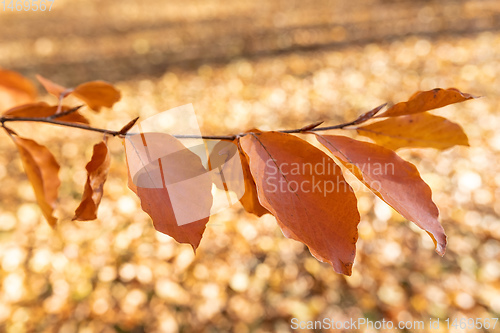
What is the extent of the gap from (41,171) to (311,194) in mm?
388

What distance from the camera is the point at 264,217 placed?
66.6 inches

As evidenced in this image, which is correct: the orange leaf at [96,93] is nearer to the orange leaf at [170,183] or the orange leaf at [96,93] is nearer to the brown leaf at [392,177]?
the orange leaf at [170,183]

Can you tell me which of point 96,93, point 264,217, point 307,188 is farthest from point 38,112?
point 264,217

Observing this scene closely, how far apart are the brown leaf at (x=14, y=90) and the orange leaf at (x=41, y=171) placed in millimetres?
285

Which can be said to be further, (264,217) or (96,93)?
(264,217)

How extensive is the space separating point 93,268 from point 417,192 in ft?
4.71

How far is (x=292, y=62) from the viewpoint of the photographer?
10.6ft

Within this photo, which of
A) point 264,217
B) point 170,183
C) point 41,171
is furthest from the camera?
point 264,217

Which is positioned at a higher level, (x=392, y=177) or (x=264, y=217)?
(x=392, y=177)

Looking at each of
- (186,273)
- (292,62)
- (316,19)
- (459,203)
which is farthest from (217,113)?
(316,19)

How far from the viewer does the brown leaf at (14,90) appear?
0.73 m

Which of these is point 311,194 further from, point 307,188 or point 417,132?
point 417,132

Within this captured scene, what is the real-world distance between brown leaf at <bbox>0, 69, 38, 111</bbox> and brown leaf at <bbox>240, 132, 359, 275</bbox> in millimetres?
606

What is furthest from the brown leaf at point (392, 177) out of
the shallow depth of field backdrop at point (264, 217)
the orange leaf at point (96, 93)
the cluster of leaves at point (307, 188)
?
the shallow depth of field backdrop at point (264, 217)
